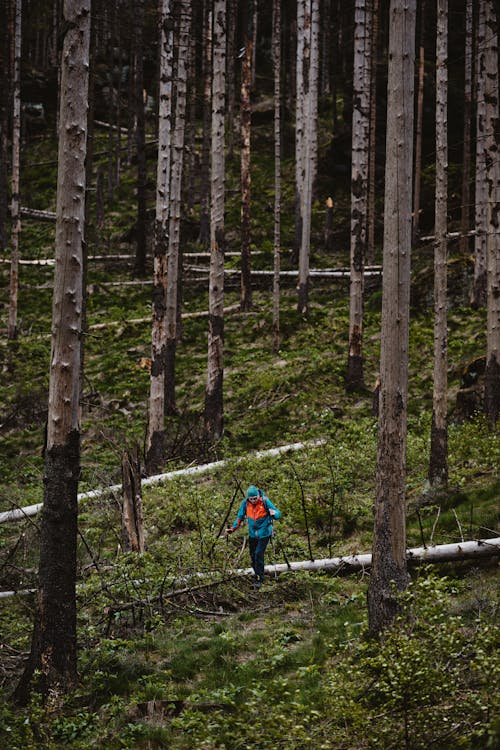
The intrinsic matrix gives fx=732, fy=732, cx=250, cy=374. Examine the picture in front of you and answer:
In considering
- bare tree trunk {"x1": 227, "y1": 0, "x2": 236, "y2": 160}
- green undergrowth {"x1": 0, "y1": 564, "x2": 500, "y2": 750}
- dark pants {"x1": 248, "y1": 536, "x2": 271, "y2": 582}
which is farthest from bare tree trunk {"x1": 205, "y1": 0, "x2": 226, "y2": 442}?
bare tree trunk {"x1": 227, "y1": 0, "x2": 236, "y2": 160}

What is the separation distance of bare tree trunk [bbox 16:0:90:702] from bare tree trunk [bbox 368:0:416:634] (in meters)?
2.96

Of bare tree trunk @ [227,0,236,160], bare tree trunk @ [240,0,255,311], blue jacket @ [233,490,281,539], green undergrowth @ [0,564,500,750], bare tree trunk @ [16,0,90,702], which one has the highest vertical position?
bare tree trunk @ [227,0,236,160]

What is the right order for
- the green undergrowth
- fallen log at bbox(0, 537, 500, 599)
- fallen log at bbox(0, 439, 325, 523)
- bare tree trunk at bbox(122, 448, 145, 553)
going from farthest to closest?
fallen log at bbox(0, 439, 325, 523), bare tree trunk at bbox(122, 448, 145, 553), fallen log at bbox(0, 537, 500, 599), the green undergrowth

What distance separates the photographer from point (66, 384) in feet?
23.5

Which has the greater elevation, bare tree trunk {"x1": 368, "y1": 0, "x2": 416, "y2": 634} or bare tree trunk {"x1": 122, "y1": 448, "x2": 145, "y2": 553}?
bare tree trunk {"x1": 368, "y1": 0, "x2": 416, "y2": 634}

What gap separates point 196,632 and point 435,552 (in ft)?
9.82

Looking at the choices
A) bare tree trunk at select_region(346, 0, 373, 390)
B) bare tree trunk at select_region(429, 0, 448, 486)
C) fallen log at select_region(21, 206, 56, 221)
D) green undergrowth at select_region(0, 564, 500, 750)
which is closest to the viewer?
green undergrowth at select_region(0, 564, 500, 750)

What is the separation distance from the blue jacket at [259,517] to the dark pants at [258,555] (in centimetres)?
6

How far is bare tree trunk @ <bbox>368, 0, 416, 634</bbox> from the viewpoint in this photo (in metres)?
6.96

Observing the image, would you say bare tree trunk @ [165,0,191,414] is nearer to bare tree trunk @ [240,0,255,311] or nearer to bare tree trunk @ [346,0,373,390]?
bare tree trunk @ [240,0,255,311]

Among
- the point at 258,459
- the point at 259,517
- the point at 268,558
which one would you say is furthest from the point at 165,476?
the point at 259,517

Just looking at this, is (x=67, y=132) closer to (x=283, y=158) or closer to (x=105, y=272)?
(x=105, y=272)

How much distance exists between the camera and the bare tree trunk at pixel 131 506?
1065cm

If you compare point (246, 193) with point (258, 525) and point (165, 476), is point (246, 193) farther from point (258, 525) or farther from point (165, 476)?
point (258, 525)
